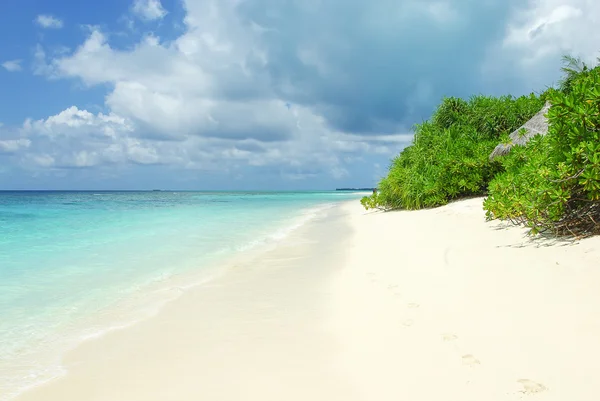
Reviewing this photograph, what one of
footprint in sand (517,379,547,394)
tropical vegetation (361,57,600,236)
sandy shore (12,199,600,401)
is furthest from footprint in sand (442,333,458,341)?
tropical vegetation (361,57,600,236)

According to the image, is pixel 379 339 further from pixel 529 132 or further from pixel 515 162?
pixel 529 132

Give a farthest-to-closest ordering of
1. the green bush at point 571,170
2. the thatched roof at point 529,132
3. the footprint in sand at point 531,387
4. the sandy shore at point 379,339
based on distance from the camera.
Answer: the thatched roof at point 529,132 → the green bush at point 571,170 → the sandy shore at point 379,339 → the footprint in sand at point 531,387

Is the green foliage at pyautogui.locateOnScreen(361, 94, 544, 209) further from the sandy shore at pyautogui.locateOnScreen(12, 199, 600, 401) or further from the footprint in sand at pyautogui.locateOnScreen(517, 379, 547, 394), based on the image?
the footprint in sand at pyautogui.locateOnScreen(517, 379, 547, 394)

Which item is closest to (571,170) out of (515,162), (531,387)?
(531,387)

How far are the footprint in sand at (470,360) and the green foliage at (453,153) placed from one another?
432 inches

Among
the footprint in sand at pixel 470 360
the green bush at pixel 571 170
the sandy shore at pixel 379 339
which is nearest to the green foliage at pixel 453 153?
the green bush at pixel 571 170

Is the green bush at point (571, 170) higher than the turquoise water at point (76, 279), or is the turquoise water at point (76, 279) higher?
the green bush at point (571, 170)

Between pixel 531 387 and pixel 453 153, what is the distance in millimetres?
12889

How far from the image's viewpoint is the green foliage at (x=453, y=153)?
13609mm

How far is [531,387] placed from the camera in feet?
7.50

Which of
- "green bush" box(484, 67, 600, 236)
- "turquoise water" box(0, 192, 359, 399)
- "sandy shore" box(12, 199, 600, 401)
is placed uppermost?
"green bush" box(484, 67, 600, 236)

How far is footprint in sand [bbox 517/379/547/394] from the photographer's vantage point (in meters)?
2.25

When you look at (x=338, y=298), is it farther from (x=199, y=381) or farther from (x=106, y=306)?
(x=106, y=306)

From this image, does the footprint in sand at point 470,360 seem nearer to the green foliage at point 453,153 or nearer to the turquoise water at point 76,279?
the turquoise water at point 76,279
